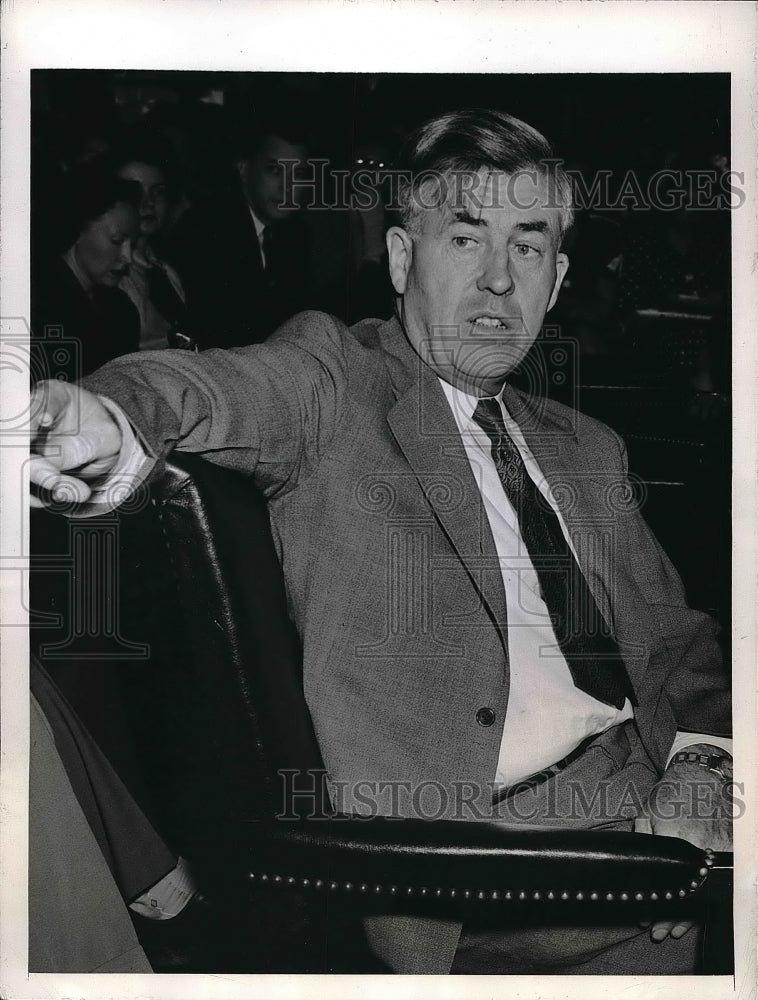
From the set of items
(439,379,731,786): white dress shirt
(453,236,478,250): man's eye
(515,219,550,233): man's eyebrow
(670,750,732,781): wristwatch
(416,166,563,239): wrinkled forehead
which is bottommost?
(670,750,732,781): wristwatch

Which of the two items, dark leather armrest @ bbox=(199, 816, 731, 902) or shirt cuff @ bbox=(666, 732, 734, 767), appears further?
shirt cuff @ bbox=(666, 732, 734, 767)

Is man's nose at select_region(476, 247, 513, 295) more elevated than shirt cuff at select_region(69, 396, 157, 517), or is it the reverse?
man's nose at select_region(476, 247, 513, 295)

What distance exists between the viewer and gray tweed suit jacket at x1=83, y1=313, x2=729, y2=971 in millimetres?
2094

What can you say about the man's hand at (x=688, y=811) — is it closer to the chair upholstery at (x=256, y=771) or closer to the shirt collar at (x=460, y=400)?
the chair upholstery at (x=256, y=771)

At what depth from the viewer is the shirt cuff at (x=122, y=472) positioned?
6.79 feet

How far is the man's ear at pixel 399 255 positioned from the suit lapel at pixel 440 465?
3.6 inches

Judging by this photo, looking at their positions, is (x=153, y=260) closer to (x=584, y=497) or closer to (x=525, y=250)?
(x=525, y=250)

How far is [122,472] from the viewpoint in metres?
2.08

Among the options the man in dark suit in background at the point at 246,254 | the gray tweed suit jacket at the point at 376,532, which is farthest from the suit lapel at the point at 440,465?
the man in dark suit in background at the point at 246,254

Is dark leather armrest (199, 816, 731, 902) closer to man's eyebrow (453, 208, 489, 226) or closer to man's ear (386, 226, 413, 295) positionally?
man's ear (386, 226, 413, 295)

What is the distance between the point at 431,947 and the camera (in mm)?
2158

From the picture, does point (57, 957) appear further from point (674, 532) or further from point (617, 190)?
point (617, 190)

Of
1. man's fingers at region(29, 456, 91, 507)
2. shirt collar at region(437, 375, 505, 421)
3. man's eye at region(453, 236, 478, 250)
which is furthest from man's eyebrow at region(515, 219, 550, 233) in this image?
man's fingers at region(29, 456, 91, 507)

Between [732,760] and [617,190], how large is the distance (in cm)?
137
